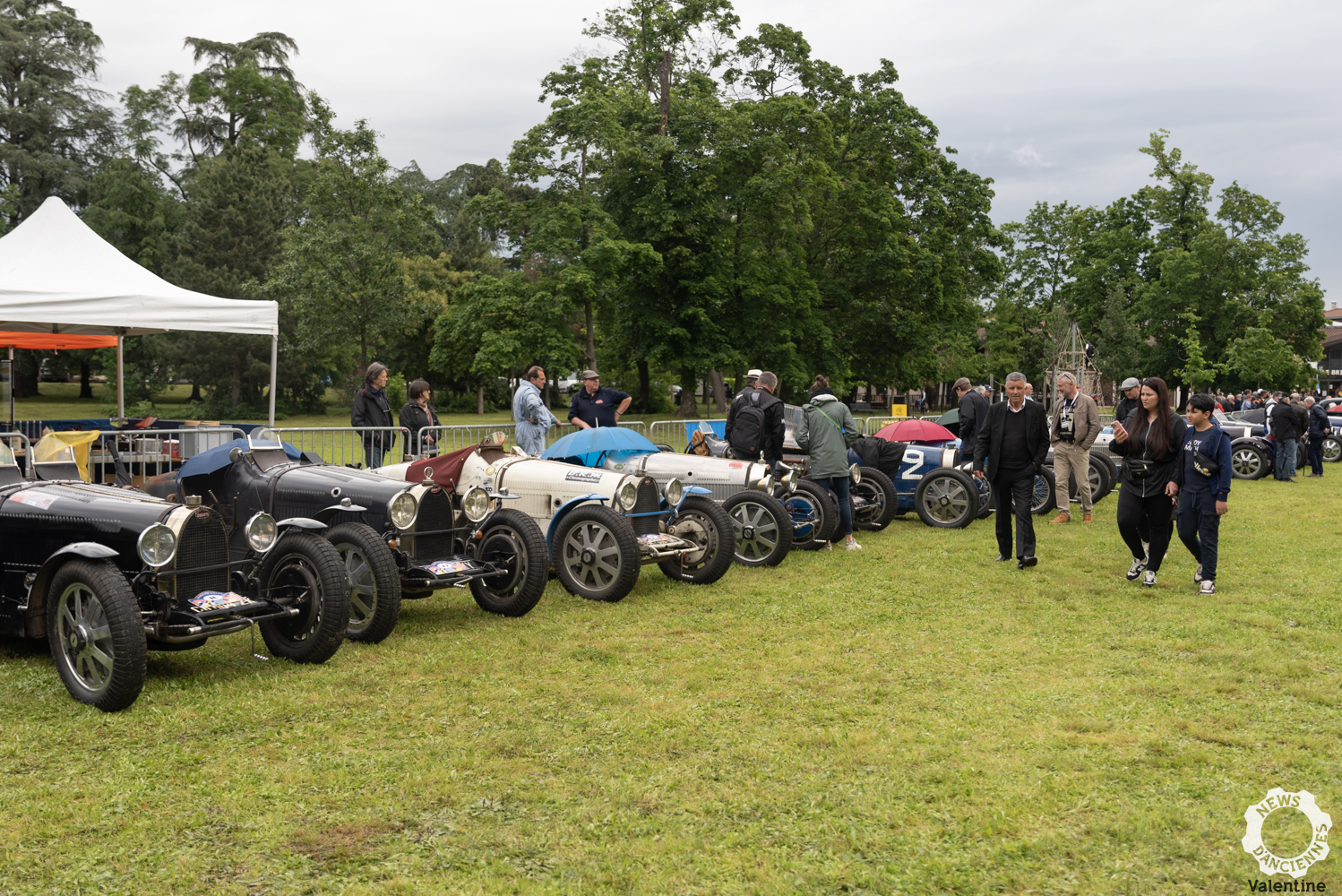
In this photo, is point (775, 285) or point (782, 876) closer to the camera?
point (782, 876)

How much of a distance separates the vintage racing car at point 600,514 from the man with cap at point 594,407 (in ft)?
6.75

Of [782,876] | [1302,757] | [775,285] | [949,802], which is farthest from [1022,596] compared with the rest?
[775,285]

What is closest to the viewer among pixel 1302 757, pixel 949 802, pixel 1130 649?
pixel 949 802

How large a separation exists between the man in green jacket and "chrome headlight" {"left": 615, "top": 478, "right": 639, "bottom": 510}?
9.05 ft

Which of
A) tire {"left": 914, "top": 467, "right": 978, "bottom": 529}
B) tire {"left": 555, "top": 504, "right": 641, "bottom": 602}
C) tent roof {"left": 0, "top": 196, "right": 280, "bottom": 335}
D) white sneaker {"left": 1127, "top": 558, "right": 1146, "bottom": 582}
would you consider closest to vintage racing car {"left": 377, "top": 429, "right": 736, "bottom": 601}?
tire {"left": 555, "top": 504, "right": 641, "bottom": 602}

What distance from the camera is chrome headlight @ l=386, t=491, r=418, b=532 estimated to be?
662 centimetres

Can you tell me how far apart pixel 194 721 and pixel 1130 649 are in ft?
17.8

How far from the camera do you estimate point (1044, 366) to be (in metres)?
52.8

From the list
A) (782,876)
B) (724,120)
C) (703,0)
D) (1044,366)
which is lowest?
(782,876)

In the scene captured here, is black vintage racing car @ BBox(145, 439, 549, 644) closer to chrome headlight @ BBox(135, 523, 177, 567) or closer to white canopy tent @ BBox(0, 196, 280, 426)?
chrome headlight @ BBox(135, 523, 177, 567)

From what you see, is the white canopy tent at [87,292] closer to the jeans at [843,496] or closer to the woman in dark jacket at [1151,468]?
the jeans at [843,496]

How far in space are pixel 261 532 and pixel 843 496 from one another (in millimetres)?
6216

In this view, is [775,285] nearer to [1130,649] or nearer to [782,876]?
[1130,649]

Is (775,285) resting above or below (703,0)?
below
